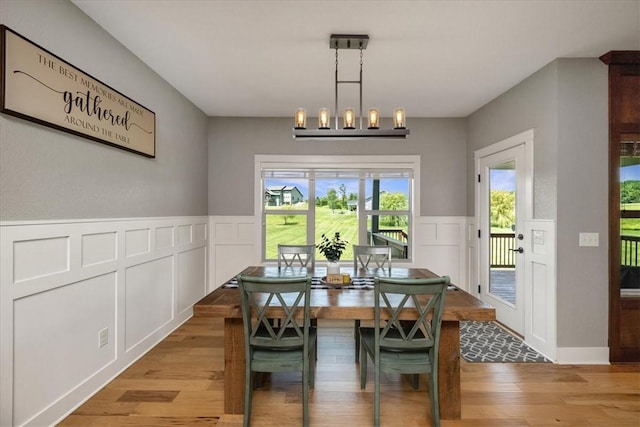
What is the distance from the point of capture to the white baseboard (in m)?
2.90

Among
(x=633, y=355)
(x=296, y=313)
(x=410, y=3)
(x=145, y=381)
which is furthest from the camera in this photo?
(x=633, y=355)

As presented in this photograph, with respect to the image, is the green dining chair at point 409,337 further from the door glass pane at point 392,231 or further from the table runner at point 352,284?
the door glass pane at point 392,231

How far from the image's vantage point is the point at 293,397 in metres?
2.37

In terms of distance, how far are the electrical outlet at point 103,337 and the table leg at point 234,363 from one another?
1.05 metres

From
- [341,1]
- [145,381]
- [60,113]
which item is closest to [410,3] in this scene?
[341,1]

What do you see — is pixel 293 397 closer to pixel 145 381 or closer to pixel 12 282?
pixel 145 381

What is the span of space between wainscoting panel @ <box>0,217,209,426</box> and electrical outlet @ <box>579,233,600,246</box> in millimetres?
3936

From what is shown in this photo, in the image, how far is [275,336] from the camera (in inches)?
79.4

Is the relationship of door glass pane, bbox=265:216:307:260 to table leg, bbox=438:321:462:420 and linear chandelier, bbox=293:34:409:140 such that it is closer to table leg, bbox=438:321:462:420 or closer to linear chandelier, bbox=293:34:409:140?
linear chandelier, bbox=293:34:409:140

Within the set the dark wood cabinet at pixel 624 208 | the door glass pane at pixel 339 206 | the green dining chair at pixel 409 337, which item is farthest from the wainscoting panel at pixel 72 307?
the dark wood cabinet at pixel 624 208

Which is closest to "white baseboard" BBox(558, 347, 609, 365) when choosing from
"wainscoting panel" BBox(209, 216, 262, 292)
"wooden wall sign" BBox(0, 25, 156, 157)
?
"wainscoting panel" BBox(209, 216, 262, 292)

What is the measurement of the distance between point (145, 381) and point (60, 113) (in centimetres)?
201

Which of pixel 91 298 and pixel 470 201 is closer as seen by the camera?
pixel 91 298

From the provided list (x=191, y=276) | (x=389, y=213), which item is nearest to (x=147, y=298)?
(x=191, y=276)
